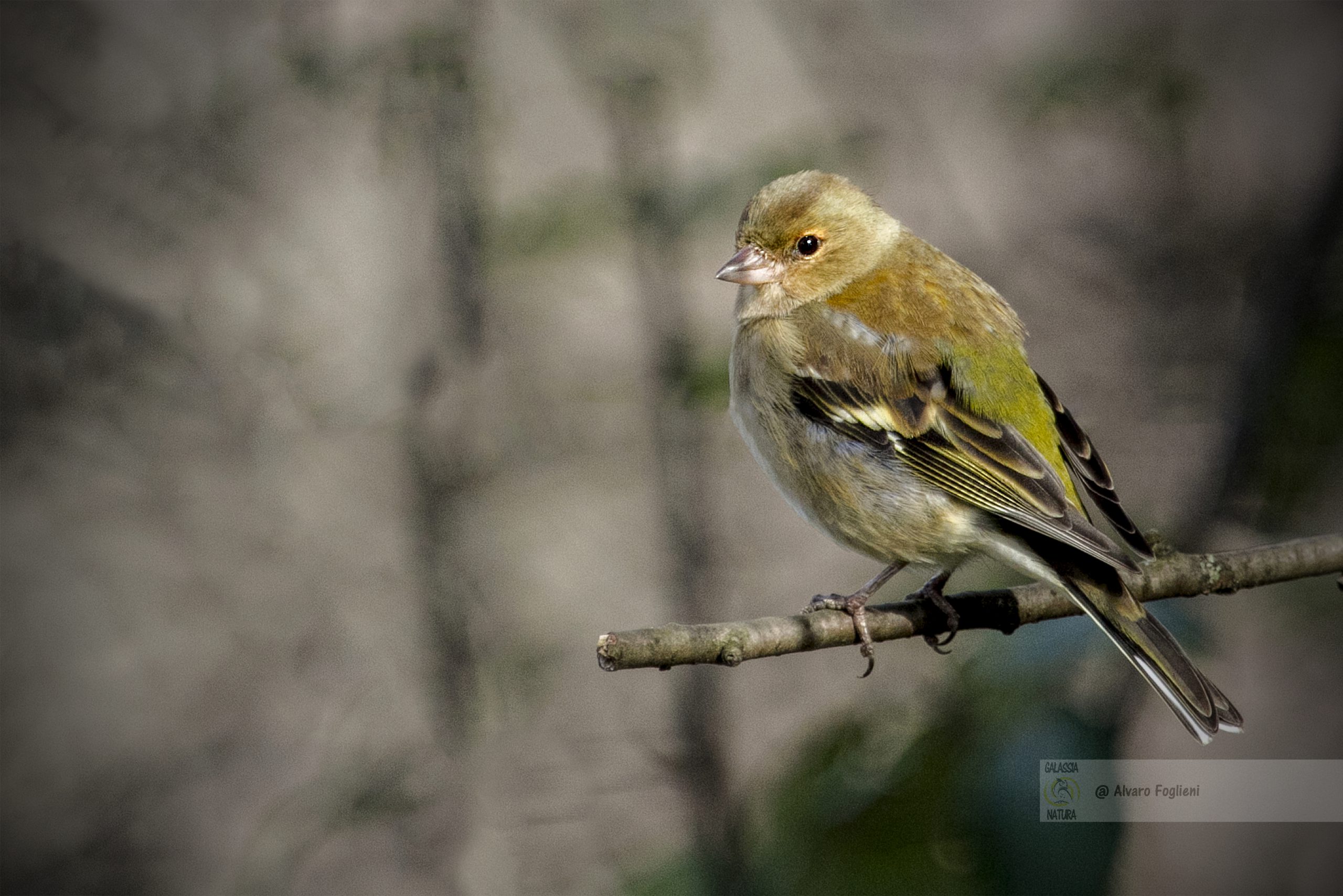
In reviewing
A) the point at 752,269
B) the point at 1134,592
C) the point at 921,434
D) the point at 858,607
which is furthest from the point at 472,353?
the point at 1134,592

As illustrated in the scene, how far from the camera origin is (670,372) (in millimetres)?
3762

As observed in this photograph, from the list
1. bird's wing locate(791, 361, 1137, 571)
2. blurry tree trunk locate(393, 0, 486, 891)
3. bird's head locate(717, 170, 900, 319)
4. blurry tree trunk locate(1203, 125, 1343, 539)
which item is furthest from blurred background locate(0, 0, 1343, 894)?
bird's wing locate(791, 361, 1137, 571)

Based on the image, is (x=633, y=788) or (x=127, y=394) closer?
(x=633, y=788)

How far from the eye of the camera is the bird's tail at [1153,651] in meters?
2.41

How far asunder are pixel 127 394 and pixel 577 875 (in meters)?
2.27

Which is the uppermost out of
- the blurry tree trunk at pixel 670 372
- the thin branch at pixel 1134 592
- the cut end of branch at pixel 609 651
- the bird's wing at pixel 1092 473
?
the blurry tree trunk at pixel 670 372

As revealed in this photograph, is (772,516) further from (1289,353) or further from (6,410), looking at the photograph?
(6,410)

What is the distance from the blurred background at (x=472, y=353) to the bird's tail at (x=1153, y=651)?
0.94m

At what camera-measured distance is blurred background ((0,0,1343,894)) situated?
12.1ft

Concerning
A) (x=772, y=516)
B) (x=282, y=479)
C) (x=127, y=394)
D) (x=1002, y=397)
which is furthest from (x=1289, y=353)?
(x=127, y=394)

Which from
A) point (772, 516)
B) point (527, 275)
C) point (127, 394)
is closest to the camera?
point (527, 275)

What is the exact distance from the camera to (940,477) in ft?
9.43

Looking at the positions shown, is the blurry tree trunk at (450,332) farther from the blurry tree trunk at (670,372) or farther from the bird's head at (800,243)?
the bird's head at (800,243)

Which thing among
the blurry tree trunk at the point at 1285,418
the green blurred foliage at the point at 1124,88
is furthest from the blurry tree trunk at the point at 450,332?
the blurry tree trunk at the point at 1285,418
